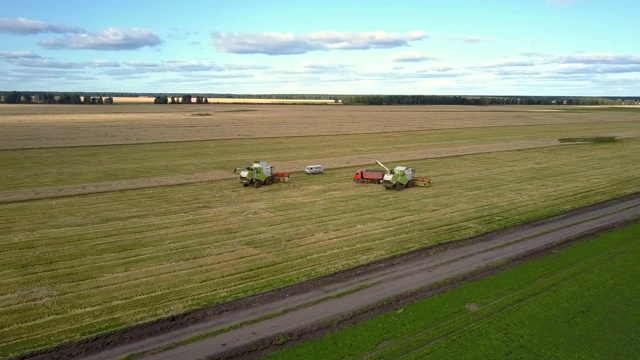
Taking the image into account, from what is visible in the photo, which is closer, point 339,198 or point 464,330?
point 464,330

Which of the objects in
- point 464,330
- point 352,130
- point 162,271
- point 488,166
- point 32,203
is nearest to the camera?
point 464,330

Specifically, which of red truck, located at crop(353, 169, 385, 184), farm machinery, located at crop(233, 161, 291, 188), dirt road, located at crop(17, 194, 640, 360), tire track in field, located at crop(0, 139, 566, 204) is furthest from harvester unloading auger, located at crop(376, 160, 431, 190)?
dirt road, located at crop(17, 194, 640, 360)

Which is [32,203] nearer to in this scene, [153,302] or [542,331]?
[153,302]

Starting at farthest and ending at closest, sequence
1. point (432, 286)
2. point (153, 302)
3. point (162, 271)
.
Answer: point (162, 271) → point (432, 286) → point (153, 302)

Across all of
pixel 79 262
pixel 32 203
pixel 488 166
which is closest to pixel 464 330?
pixel 79 262

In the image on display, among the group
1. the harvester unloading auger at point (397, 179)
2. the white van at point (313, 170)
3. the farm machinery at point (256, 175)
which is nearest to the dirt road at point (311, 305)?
the harvester unloading auger at point (397, 179)

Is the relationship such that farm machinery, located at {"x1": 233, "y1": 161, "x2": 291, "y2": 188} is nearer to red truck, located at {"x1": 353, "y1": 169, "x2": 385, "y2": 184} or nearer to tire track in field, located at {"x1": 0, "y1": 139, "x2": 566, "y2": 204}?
tire track in field, located at {"x1": 0, "y1": 139, "x2": 566, "y2": 204}
